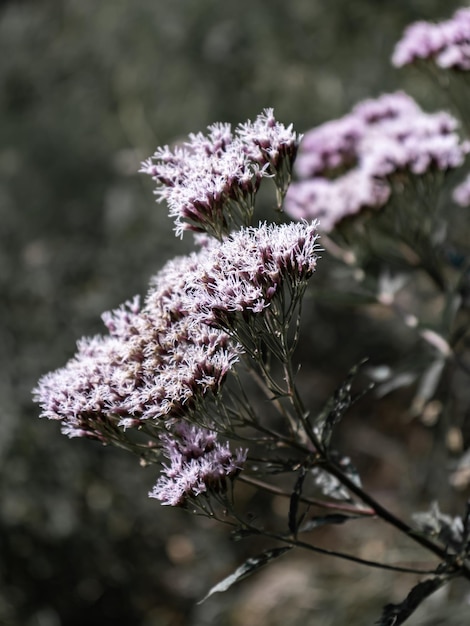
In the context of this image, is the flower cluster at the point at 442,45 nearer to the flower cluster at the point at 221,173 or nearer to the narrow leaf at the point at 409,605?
the flower cluster at the point at 221,173

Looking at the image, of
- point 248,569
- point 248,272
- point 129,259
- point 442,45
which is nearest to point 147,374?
point 248,272

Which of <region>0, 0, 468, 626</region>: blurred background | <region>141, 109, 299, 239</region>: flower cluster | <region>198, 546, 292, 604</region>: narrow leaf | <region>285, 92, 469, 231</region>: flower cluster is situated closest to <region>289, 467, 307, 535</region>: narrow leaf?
<region>198, 546, 292, 604</region>: narrow leaf

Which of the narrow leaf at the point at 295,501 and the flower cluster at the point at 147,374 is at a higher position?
the flower cluster at the point at 147,374

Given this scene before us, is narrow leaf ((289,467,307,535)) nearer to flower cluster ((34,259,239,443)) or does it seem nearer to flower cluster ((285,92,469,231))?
flower cluster ((34,259,239,443))

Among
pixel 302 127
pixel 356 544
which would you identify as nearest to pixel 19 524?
pixel 356 544

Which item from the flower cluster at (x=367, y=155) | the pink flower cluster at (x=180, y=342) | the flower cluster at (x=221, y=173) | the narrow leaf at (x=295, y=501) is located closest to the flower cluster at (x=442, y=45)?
the flower cluster at (x=367, y=155)

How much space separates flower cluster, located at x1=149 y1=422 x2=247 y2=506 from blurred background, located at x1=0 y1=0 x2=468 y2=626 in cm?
127

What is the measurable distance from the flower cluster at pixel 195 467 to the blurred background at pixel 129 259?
1.27 meters

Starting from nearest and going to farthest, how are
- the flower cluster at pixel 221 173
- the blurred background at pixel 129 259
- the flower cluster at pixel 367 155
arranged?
1. the flower cluster at pixel 221 173
2. the flower cluster at pixel 367 155
3. the blurred background at pixel 129 259

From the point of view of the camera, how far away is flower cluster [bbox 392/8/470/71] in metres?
2.29

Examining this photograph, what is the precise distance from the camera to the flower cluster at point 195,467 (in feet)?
4.41

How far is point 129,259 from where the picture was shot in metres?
4.05

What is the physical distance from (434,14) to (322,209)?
2.71m

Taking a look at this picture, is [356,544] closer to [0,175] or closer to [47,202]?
[47,202]
